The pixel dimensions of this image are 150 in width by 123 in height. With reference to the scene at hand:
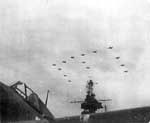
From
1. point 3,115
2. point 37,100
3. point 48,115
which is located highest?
point 3,115

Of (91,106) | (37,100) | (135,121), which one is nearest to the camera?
(135,121)

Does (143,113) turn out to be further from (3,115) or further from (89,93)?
(89,93)

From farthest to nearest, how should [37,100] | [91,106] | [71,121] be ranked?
[91,106] < [37,100] < [71,121]

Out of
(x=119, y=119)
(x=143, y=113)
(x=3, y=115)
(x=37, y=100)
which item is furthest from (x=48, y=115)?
(x=143, y=113)

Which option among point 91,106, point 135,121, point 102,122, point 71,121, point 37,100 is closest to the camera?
point 135,121

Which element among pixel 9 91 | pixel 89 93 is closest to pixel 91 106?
pixel 89 93

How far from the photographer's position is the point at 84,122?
12.4 metres

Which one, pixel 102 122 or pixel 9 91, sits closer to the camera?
pixel 102 122

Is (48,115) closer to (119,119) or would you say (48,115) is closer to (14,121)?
(14,121)

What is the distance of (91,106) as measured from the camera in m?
49.5

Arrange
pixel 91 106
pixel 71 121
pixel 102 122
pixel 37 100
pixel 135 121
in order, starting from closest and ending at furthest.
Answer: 1. pixel 135 121
2. pixel 102 122
3. pixel 71 121
4. pixel 37 100
5. pixel 91 106

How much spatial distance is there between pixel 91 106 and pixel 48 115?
34423 mm

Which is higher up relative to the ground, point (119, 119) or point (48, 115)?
point (119, 119)

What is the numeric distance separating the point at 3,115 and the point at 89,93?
38.6m
